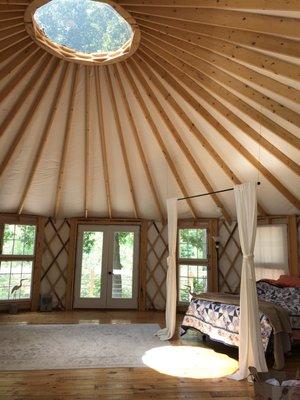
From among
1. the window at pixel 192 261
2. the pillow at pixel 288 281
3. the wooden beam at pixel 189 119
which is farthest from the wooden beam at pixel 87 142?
the pillow at pixel 288 281

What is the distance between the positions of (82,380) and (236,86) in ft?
9.77

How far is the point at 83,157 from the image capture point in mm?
4715

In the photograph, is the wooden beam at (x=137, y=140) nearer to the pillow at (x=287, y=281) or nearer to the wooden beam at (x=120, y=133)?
the wooden beam at (x=120, y=133)

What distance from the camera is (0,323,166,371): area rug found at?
10.8 feet

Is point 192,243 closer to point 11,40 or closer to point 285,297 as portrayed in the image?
point 285,297

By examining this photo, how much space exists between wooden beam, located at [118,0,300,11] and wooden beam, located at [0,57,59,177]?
1159 mm

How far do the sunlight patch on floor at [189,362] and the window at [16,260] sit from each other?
3.36 meters

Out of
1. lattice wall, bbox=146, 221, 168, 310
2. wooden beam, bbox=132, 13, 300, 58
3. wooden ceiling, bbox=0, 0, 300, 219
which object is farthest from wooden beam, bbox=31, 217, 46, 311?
wooden beam, bbox=132, 13, 300, 58

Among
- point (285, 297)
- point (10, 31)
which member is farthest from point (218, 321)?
point (10, 31)

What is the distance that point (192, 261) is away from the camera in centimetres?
637

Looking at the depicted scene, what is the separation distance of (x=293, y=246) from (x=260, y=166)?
1.77 metres

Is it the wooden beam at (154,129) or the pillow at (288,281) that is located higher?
the wooden beam at (154,129)

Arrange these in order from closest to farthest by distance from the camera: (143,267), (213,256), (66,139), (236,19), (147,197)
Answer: (236,19), (66,139), (147,197), (213,256), (143,267)

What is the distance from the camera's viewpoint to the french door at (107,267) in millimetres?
6340
